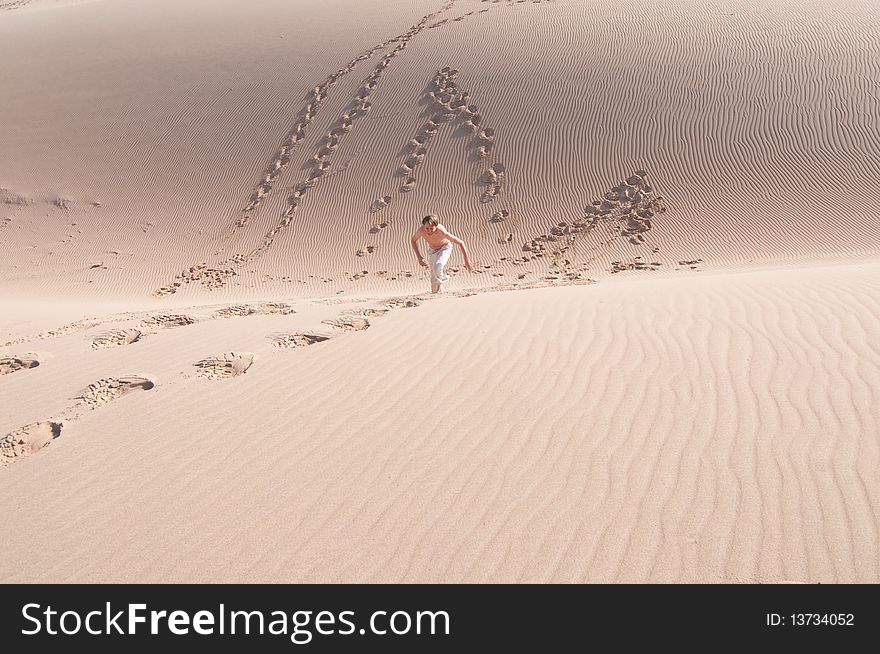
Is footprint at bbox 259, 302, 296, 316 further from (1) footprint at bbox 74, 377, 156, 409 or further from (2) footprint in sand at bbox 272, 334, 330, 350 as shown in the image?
(1) footprint at bbox 74, 377, 156, 409

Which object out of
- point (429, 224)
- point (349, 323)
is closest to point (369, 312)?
point (349, 323)

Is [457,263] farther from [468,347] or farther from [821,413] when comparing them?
[821,413]

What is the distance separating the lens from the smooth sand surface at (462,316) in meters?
2.99

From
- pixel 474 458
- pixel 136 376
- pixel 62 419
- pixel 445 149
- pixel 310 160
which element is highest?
pixel 310 160

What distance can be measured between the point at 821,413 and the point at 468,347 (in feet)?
8.56

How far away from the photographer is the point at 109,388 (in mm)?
4711

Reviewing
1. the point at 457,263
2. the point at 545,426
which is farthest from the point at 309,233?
the point at 545,426

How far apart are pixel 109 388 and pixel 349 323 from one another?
91.1 inches

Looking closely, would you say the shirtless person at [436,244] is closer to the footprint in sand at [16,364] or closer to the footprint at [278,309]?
the footprint at [278,309]

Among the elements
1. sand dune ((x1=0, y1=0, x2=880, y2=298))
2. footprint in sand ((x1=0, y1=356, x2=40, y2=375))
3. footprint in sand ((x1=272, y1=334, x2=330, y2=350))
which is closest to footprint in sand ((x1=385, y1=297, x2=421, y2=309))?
footprint in sand ((x1=272, y1=334, x2=330, y2=350))

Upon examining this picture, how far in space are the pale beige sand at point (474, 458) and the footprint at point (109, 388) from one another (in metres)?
0.03

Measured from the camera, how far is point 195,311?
27.1ft

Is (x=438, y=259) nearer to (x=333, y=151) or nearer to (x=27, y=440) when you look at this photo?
(x=27, y=440)

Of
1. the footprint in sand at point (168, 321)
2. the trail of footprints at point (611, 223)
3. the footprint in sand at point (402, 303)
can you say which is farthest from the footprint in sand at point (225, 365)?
the trail of footprints at point (611, 223)
